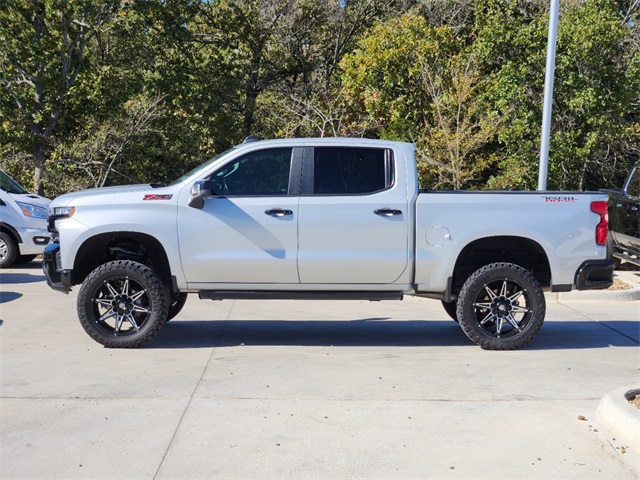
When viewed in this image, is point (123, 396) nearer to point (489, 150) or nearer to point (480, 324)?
point (480, 324)

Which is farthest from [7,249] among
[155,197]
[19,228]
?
[155,197]

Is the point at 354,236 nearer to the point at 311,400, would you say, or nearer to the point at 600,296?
the point at 311,400

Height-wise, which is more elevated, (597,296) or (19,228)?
(19,228)

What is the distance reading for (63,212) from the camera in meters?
7.98

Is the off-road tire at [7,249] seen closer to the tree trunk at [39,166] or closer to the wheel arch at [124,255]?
the wheel arch at [124,255]

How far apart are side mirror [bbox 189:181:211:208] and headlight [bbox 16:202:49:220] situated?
7.27 m

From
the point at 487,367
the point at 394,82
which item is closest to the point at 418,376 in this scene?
the point at 487,367

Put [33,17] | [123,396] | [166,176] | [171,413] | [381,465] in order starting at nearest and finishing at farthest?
[381,465], [171,413], [123,396], [33,17], [166,176]

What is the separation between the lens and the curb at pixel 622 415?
208 inches

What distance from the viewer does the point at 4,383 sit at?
269 inches

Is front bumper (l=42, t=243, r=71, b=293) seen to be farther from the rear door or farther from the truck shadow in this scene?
the rear door

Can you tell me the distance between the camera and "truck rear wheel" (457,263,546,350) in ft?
26.2

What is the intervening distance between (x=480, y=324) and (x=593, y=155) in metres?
14.3

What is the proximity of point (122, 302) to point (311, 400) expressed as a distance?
2.63 m
